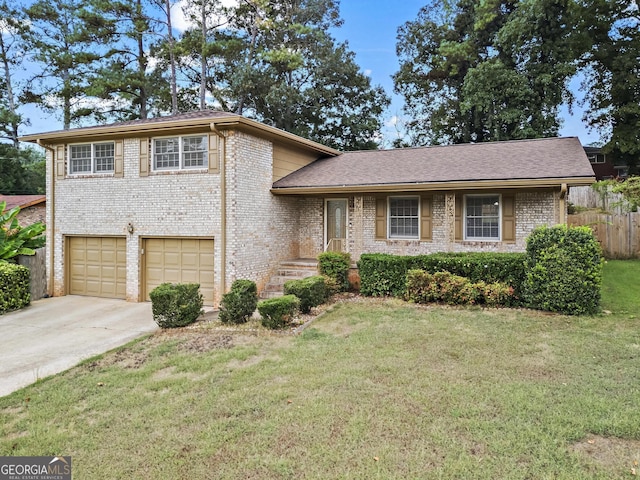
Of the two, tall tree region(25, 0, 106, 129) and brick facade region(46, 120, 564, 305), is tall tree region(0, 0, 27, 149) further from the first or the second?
brick facade region(46, 120, 564, 305)

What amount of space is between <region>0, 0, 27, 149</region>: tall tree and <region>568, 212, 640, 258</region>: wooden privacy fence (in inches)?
1259

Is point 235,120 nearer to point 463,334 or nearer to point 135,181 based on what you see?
point 135,181

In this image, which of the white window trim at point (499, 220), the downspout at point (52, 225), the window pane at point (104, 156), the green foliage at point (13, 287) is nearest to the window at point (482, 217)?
the white window trim at point (499, 220)

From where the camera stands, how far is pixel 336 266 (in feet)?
37.3

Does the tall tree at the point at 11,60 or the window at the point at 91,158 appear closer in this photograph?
the window at the point at 91,158

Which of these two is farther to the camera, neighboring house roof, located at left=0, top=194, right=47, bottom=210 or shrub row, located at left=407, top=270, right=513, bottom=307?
neighboring house roof, located at left=0, top=194, right=47, bottom=210

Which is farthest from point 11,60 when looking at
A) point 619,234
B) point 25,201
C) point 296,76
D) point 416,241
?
point 619,234

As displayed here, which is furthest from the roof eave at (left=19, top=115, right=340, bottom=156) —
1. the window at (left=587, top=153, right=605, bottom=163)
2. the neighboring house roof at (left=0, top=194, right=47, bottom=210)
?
the window at (left=587, top=153, right=605, bottom=163)

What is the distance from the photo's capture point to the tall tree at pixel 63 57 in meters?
24.9

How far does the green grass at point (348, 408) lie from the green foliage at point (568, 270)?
128 centimetres

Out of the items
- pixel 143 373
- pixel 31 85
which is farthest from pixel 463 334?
pixel 31 85

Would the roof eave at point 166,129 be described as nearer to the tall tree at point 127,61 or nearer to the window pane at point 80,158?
the window pane at point 80,158

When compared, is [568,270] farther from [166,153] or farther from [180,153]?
[166,153]

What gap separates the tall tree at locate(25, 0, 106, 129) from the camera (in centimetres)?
2488
